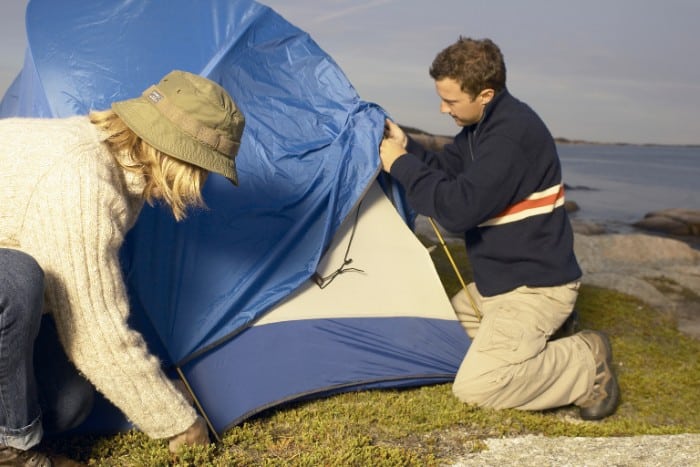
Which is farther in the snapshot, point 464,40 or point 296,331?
point 464,40

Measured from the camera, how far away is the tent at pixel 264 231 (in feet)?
15.2

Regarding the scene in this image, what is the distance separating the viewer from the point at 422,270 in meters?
5.66

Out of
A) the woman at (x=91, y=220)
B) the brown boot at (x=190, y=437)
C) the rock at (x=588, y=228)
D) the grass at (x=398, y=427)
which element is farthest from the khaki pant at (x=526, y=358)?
the rock at (x=588, y=228)

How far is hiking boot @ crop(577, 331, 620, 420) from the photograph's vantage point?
5426mm

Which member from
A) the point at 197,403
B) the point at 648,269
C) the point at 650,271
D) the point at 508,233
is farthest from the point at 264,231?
the point at 648,269

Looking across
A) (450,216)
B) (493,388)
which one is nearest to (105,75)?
(450,216)

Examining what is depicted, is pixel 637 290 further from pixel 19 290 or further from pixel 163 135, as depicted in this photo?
pixel 19 290

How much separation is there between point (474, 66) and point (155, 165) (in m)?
2.64

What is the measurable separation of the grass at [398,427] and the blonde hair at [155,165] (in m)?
1.39

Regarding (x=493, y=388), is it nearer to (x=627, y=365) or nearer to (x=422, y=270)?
(x=422, y=270)

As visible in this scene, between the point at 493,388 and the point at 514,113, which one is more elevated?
the point at 514,113

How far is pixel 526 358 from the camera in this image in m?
5.15

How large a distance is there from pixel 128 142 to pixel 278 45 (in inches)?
94.5

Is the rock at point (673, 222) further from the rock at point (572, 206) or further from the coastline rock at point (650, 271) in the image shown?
the coastline rock at point (650, 271)
